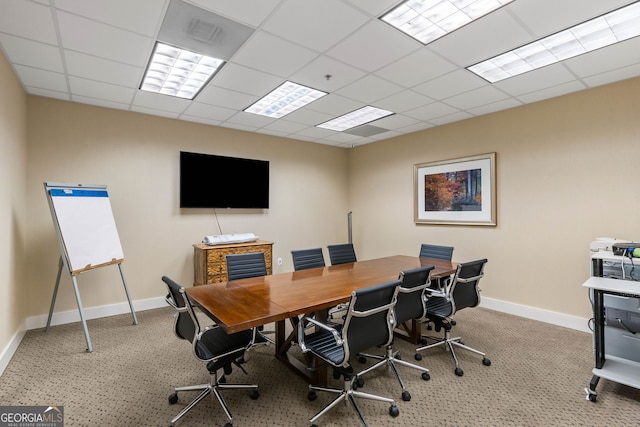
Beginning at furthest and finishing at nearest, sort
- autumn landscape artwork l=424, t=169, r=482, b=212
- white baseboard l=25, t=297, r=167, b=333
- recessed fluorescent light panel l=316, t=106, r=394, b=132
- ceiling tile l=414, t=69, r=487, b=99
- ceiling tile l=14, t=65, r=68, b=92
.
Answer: autumn landscape artwork l=424, t=169, r=482, b=212 < recessed fluorescent light panel l=316, t=106, r=394, b=132 < white baseboard l=25, t=297, r=167, b=333 < ceiling tile l=414, t=69, r=487, b=99 < ceiling tile l=14, t=65, r=68, b=92

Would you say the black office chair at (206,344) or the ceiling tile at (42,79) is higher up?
the ceiling tile at (42,79)

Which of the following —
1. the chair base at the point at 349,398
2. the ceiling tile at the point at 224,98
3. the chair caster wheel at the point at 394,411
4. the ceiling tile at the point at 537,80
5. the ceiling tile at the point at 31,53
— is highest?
the ceiling tile at the point at 537,80

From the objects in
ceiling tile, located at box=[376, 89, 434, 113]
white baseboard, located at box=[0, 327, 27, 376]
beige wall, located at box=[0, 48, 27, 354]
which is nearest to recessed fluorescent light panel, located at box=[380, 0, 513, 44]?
ceiling tile, located at box=[376, 89, 434, 113]

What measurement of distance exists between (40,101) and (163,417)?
3.86m

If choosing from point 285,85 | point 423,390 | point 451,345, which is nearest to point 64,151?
point 285,85

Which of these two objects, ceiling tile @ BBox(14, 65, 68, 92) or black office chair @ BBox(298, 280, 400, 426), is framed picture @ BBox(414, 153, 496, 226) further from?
ceiling tile @ BBox(14, 65, 68, 92)

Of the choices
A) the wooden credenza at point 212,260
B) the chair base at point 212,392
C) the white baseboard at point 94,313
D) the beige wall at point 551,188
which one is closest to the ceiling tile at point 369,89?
the beige wall at point 551,188

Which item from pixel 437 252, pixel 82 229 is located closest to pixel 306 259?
pixel 437 252

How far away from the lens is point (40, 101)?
140 inches

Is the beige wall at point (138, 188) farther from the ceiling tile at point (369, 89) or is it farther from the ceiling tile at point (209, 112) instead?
the ceiling tile at point (369, 89)

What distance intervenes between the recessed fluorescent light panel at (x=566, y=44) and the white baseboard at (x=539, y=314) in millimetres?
2890

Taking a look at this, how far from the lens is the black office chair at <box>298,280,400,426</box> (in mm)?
1874

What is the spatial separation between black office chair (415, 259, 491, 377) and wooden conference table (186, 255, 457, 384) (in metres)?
0.26

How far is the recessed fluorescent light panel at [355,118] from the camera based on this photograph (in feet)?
13.7
